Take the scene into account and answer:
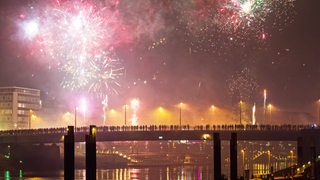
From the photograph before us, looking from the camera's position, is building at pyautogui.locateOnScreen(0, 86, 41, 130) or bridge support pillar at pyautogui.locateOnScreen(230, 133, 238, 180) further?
building at pyautogui.locateOnScreen(0, 86, 41, 130)

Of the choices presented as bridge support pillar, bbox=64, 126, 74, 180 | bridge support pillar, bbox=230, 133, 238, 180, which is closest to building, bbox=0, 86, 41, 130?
bridge support pillar, bbox=230, 133, 238, 180

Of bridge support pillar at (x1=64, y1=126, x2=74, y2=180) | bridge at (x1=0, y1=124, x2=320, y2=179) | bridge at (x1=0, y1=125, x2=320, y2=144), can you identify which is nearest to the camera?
bridge support pillar at (x1=64, y1=126, x2=74, y2=180)

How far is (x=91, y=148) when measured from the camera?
55.0 metres

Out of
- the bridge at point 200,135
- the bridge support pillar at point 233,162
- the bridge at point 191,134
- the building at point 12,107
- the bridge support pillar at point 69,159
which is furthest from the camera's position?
the building at point 12,107

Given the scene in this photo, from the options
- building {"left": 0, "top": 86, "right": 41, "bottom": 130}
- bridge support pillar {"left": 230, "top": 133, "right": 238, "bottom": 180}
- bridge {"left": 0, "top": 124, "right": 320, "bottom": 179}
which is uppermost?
building {"left": 0, "top": 86, "right": 41, "bottom": 130}

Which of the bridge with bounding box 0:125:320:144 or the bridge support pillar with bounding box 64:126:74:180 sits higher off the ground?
the bridge with bounding box 0:125:320:144

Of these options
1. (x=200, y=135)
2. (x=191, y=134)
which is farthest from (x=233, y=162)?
(x=191, y=134)

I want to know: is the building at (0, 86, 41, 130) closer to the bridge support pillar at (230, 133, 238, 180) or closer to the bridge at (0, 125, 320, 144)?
the bridge at (0, 125, 320, 144)

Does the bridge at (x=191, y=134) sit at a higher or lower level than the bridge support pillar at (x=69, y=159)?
higher

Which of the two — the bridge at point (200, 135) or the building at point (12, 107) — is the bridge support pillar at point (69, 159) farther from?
the building at point (12, 107)

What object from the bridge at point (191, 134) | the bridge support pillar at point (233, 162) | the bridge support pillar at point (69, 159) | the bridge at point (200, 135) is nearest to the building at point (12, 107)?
the bridge at point (200, 135)

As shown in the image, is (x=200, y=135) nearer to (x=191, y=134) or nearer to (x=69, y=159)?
(x=191, y=134)

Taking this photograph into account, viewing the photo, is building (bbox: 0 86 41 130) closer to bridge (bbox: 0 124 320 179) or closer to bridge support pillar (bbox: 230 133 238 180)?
bridge (bbox: 0 124 320 179)

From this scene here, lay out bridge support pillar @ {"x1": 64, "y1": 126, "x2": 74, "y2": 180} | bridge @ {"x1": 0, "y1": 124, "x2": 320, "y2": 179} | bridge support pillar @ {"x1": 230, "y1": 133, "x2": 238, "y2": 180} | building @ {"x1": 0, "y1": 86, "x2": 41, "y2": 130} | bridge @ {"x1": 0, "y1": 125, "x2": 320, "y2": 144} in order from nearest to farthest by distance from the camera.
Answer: bridge support pillar @ {"x1": 64, "y1": 126, "x2": 74, "y2": 180} < bridge support pillar @ {"x1": 230, "y1": 133, "x2": 238, "y2": 180} < bridge @ {"x1": 0, "y1": 124, "x2": 320, "y2": 179} < bridge @ {"x1": 0, "y1": 125, "x2": 320, "y2": 144} < building @ {"x1": 0, "y1": 86, "x2": 41, "y2": 130}
